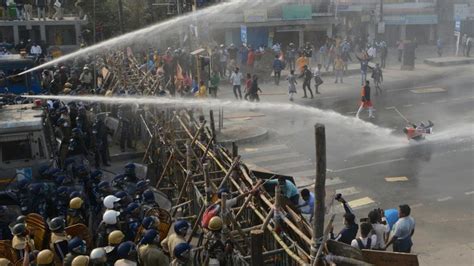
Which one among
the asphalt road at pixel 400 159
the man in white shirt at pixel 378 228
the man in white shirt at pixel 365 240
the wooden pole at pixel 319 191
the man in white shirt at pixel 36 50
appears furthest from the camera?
the man in white shirt at pixel 36 50

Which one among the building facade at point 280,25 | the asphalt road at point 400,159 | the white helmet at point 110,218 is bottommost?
the asphalt road at point 400,159

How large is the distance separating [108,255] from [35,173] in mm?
4027

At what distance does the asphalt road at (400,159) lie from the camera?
1151cm

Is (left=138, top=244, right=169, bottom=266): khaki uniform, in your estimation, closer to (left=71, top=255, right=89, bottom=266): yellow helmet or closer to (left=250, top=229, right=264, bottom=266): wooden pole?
(left=71, top=255, right=89, bottom=266): yellow helmet

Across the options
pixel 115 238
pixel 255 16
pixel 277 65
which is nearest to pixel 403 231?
pixel 115 238

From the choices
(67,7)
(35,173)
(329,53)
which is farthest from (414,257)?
(67,7)

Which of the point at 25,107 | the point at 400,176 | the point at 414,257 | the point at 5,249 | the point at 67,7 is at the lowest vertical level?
the point at 400,176

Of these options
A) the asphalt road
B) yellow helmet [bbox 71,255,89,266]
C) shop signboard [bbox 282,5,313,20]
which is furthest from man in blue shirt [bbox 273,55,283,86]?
yellow helmet [bbox 71,255,89,266]

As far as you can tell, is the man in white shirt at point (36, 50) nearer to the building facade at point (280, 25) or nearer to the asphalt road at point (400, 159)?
the asphalt road at point (400, 159)

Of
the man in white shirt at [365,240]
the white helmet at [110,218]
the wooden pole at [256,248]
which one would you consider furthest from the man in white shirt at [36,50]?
the wooden pole at [256,248]

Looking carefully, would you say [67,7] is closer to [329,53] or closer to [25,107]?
[329,53]

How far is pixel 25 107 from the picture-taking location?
40.4 feet

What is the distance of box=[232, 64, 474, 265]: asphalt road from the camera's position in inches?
453

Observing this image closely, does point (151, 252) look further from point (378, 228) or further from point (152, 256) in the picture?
point (378, 228)
